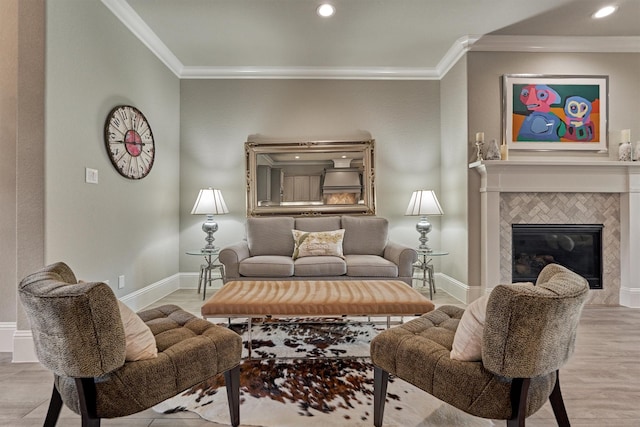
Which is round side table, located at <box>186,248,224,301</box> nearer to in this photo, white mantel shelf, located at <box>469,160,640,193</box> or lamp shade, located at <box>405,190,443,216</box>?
lamp shade, located at <box>405,190,443,216</box>

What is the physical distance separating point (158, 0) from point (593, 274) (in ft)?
16.6

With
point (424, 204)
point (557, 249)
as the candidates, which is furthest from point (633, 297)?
point (424, 204)

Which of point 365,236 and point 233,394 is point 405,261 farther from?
point 233,394

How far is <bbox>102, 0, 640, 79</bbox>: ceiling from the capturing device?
317cm

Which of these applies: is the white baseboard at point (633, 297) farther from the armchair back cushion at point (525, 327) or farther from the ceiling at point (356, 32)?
the armchair back cushion at point (525, 327)

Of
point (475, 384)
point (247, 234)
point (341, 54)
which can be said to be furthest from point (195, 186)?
point (475, 384)

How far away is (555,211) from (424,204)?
4.36 feet

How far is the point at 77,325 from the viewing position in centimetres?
116

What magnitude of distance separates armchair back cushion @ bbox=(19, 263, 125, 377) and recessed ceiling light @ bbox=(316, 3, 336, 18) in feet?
9.75

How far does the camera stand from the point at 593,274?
3787mm

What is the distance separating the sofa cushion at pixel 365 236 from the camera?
4109 millimetres

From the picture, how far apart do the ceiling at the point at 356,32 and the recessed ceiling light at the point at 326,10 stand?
55 mm

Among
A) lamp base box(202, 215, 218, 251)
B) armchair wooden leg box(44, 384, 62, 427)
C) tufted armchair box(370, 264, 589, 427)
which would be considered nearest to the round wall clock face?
lamp base box(202, 215, 218, 251)

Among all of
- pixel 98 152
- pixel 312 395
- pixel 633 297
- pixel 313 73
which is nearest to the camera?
pixel 312 395
